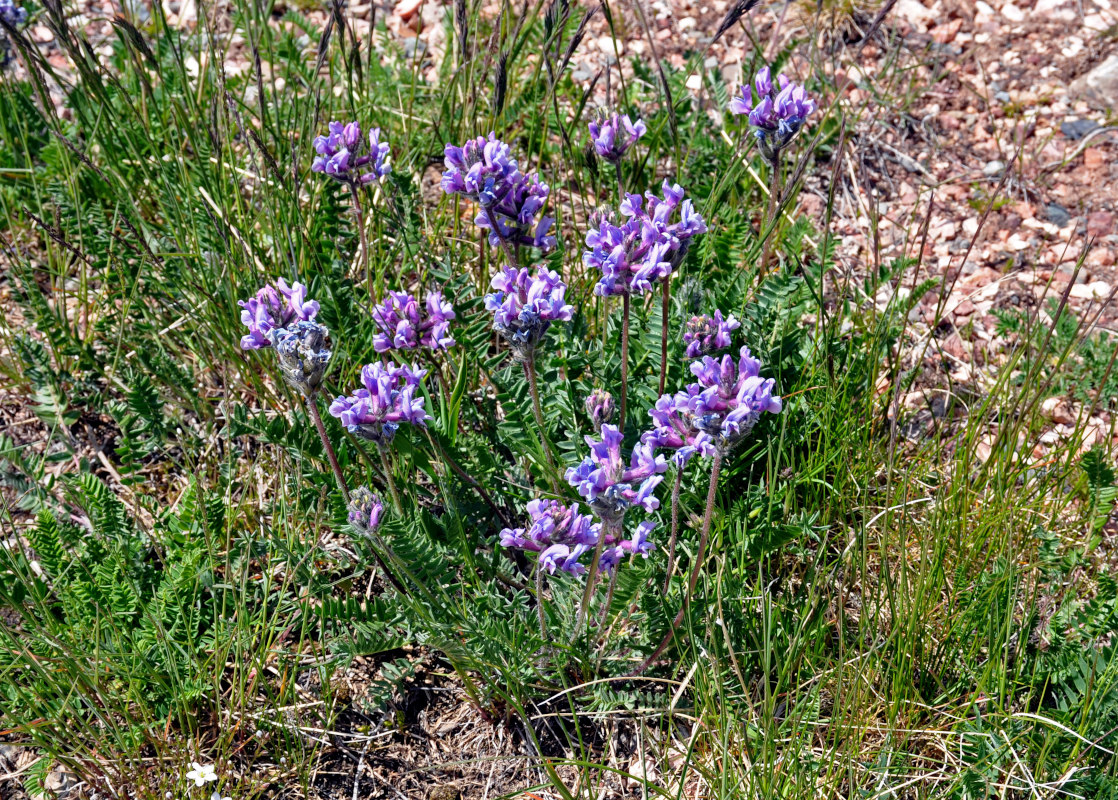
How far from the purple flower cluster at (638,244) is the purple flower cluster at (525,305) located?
13 centimetres

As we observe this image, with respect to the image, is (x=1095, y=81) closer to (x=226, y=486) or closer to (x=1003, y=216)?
(x=1003, y=216)

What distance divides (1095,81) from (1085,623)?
2.71 meters

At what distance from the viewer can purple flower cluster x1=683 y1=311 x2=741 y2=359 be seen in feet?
7.50

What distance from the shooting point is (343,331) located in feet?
9.43

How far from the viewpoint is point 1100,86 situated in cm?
407

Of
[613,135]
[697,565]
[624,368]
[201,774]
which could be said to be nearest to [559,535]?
[697,565]

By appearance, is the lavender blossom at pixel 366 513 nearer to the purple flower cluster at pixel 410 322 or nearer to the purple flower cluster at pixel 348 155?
the purple flower cluster at pixel 410 322

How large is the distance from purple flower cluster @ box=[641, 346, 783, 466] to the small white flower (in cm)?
121

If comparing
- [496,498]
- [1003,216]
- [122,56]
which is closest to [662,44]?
[1003,216]

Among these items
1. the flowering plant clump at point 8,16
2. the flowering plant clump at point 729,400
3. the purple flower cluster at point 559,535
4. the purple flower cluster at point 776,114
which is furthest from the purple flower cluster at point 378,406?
the flowering plant clump at point 8,16

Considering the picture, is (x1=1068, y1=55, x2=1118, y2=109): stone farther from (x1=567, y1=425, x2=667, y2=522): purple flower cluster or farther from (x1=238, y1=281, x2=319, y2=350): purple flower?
(x1=238, y1=281, x2=319, y2=350): purple flower

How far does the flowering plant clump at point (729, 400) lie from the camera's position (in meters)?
1.79

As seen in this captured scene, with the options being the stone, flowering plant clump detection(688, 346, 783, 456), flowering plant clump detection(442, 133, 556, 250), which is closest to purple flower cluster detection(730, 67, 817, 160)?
flowering plant clump detection(442, 133, 556, 250)

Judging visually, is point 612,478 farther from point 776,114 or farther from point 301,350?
point 776,114
